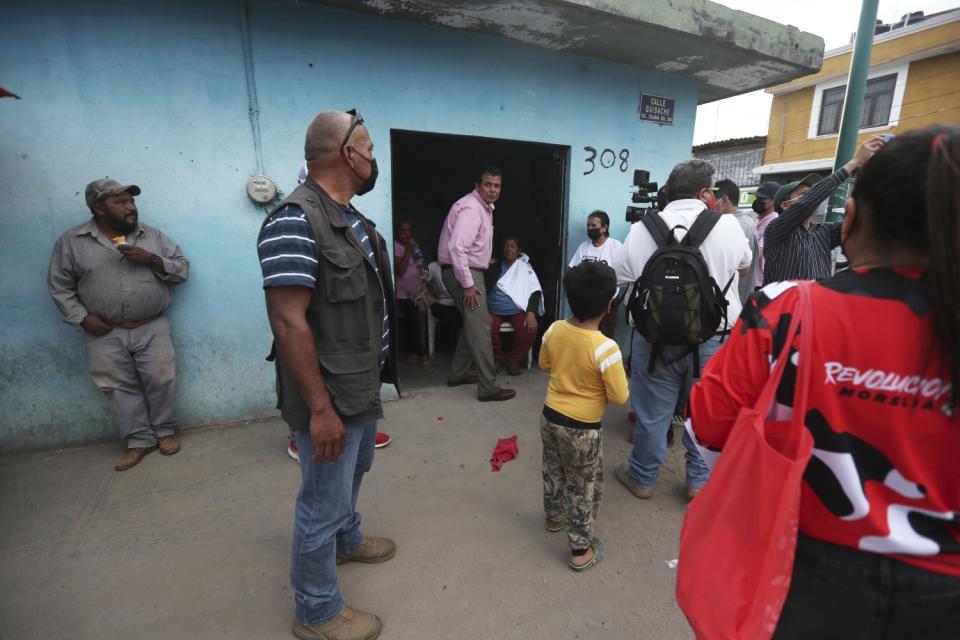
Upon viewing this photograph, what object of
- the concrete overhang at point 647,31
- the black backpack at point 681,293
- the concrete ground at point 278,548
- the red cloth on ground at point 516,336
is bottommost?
the concrete ground at point 278,548

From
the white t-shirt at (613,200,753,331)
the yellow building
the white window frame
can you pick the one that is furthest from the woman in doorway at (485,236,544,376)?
the white window frame

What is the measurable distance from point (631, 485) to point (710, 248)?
1.49 m

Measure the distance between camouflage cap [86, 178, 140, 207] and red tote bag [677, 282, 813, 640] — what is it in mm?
3522

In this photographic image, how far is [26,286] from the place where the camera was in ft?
10.1

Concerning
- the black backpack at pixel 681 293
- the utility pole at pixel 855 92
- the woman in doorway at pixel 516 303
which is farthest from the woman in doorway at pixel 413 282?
the utility pole at pixel 855 92

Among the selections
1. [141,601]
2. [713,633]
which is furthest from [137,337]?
[713,633]

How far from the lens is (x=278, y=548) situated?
2377mm

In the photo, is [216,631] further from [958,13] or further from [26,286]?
[958,13]

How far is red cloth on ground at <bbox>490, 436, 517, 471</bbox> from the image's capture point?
10.4 ft

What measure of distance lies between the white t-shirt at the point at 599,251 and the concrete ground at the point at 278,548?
190 cm

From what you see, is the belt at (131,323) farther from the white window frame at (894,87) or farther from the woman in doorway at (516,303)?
the white window frame at (894,87)

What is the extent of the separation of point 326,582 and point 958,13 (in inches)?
725

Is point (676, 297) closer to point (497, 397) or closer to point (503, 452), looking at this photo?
point (503, 452)

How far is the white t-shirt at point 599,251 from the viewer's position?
455cm
